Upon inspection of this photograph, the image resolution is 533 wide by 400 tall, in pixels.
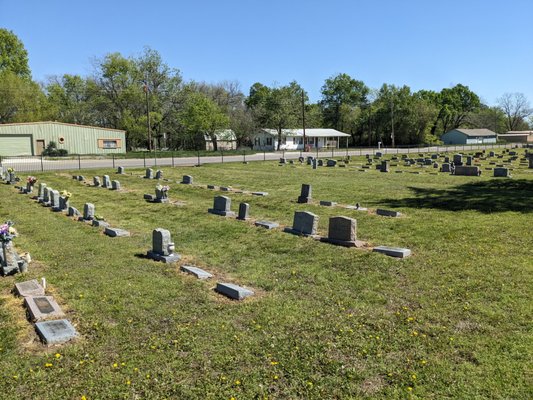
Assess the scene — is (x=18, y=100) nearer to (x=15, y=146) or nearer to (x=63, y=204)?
(x=15, y=146)

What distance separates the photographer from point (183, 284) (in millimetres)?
8477

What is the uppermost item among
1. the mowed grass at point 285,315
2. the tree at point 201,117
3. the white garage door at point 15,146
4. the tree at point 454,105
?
the tree at point 454,105

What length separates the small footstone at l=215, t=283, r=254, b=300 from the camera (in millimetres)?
7660

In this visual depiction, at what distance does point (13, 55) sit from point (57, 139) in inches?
1122

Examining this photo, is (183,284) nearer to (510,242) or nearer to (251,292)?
(251,292)

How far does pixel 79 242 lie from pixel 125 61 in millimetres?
58124

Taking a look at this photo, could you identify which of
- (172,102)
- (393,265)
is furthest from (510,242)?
(172,102)

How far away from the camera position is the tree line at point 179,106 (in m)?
63.2

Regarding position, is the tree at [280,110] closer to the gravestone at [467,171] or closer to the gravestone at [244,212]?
the gravestone at [467,171]

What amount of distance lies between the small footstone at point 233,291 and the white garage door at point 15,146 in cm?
4785

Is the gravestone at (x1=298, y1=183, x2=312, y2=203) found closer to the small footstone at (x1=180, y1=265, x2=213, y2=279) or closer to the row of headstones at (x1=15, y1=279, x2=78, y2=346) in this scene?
the small footstone at (x1=180, y1=265, x2=213, y2=279)

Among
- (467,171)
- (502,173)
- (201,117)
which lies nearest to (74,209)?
(467,171)

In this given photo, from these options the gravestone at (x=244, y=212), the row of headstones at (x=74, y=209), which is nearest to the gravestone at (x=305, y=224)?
the gravestone at (x=244, y=212)

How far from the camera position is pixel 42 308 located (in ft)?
23.2
